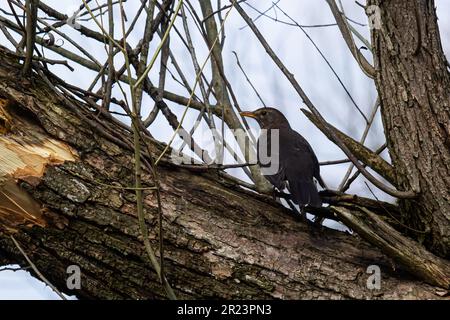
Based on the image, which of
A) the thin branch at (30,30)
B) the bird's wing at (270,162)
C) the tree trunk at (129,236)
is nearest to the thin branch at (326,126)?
the tree trunk at (129,236)

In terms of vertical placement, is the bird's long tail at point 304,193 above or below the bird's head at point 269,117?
below

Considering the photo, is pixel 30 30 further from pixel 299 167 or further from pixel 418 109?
pixel 418 109

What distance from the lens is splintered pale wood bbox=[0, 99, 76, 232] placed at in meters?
3.08

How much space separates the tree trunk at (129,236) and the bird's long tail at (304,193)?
317mm

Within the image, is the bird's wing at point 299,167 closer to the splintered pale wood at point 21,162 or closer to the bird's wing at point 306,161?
the bird's wing at point 306,161

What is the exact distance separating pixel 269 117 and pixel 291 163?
1033 millimetres

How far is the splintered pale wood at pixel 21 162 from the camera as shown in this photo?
3078mm

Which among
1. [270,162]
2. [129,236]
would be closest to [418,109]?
[270,162]

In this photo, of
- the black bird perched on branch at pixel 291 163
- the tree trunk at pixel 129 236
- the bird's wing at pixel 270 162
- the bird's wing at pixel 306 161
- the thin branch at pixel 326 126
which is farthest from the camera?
the bird's wing at pixel 306 161

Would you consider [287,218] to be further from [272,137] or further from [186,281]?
[272,137]

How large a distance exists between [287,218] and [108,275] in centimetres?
92
